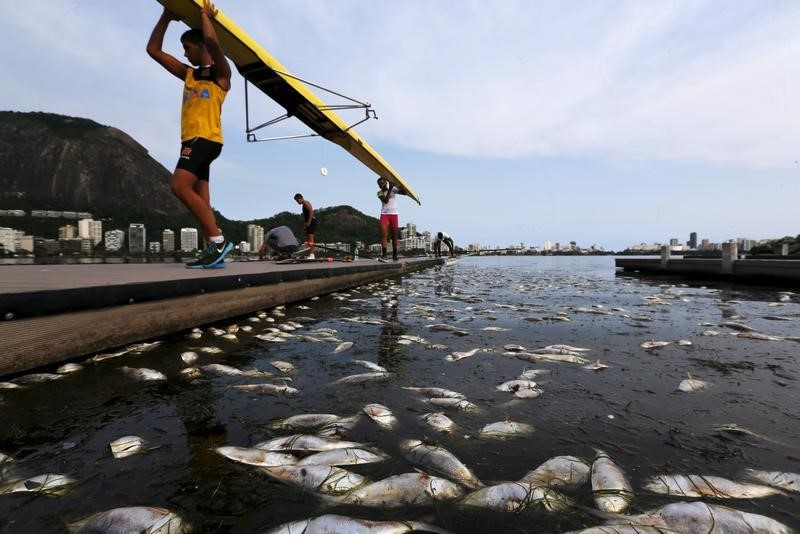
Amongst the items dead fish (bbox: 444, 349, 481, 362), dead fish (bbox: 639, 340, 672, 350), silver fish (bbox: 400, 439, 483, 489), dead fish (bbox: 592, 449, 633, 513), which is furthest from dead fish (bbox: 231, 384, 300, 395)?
dead fish (bbox: 639, 340, 672, 350)

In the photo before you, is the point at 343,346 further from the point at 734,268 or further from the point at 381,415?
the point at 734,268

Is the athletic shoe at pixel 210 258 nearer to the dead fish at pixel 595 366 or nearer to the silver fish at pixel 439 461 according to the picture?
the silver fish at pixel 439 461

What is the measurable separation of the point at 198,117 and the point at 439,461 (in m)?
6.50

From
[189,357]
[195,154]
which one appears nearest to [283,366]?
[189,357]

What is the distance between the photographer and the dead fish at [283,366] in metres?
3.21

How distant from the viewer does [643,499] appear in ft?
4.90

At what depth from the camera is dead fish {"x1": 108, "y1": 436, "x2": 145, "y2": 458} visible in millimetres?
1796

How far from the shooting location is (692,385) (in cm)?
280

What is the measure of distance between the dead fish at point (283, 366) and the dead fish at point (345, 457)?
5.01ft

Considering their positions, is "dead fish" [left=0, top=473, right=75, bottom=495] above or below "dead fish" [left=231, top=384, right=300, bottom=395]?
above

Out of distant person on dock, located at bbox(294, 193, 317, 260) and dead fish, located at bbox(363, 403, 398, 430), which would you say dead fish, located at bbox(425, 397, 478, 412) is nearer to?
dead fish, located at bbox(363, 403, 398, 430)

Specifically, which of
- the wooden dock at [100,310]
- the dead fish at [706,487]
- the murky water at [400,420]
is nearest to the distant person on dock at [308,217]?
the wooden dock at [100,310]

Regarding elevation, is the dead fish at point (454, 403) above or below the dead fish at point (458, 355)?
above

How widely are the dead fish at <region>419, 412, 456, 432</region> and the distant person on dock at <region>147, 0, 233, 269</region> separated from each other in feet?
18.7
